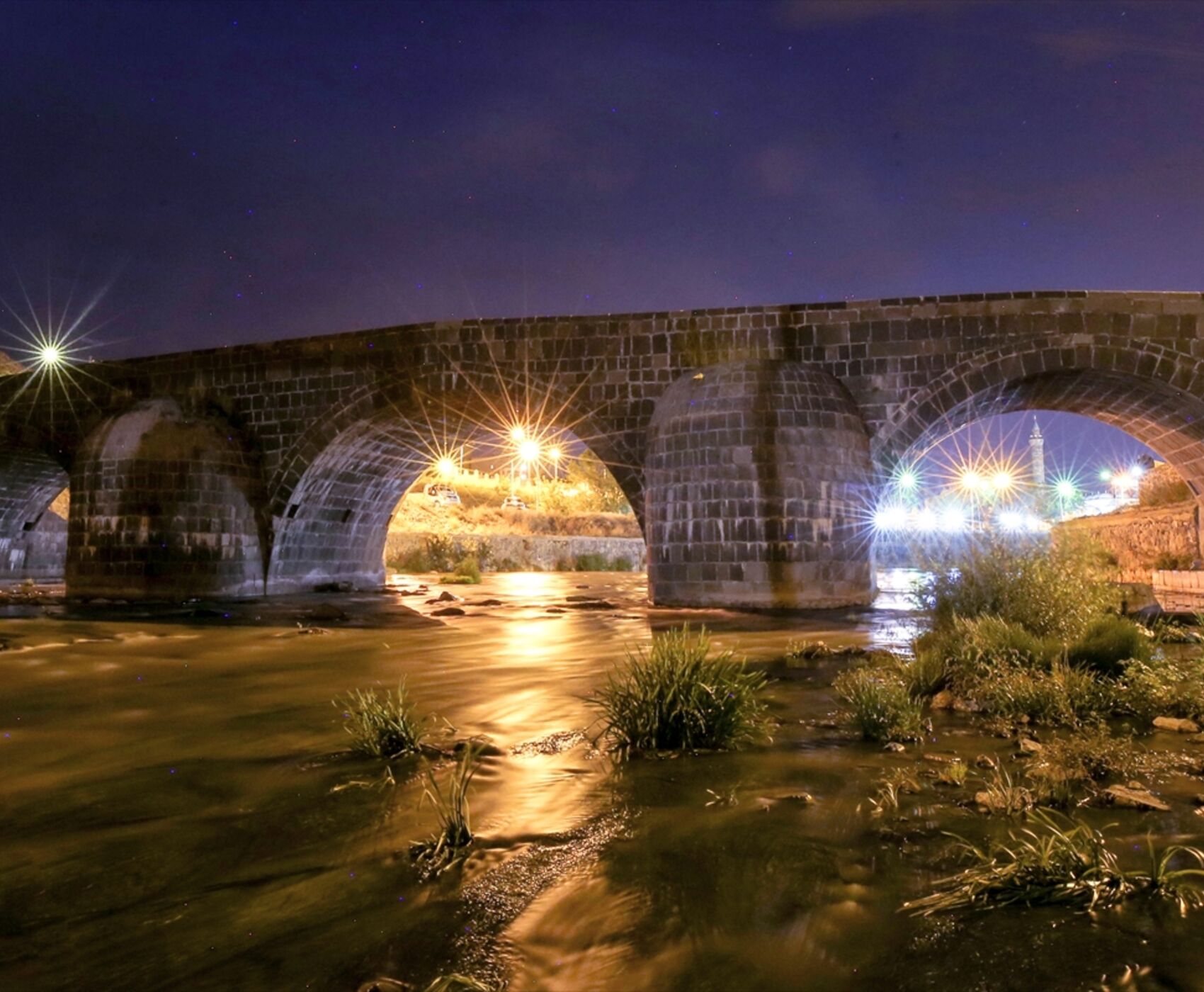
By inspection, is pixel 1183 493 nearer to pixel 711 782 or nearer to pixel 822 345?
pixel 822 345

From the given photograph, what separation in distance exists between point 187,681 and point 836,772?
6.05 m

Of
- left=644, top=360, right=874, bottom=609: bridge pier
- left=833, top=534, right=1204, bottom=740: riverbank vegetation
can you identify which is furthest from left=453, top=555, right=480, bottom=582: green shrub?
left=833, top=534, right=1204, bottom=740: riverbank vegetation

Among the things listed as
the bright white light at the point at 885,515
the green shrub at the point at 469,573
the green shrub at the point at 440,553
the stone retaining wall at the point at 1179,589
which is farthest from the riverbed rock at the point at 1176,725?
the green shrub at the point at 440,553

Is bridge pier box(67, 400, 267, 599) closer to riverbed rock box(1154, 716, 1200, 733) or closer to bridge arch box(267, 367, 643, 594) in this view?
bridge arch box(267, 367, 643, 594)

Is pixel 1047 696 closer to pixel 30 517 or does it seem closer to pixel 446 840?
pixel 446 840

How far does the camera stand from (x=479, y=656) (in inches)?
360

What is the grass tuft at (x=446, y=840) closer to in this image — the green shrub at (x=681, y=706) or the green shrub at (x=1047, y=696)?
the green shrub at (x=681, y=706)

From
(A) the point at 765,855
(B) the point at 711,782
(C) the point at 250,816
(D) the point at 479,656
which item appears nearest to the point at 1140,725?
(B) the point at 711,782

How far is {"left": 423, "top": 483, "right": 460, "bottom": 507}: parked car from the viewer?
46312mm

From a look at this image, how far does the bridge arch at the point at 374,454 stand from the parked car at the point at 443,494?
877 inches

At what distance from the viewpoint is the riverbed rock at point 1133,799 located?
354 cm

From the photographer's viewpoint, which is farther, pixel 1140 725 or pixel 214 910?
pixel 1140 725

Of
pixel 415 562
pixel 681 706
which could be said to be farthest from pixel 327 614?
pixel 415 562

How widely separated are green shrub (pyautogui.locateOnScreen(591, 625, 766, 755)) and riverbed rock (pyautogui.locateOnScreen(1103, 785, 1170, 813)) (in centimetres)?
172
